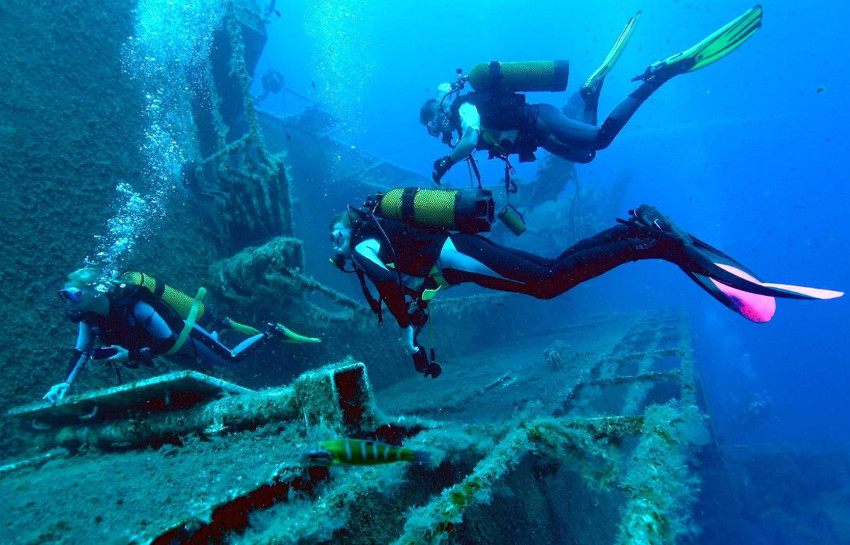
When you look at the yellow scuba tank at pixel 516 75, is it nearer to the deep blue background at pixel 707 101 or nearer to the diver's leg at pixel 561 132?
the diver's leg at pixel 561 132

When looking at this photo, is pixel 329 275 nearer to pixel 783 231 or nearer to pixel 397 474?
pixel 397 474

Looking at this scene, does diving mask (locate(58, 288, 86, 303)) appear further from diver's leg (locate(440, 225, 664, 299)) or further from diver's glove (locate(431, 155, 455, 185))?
diver's glove (locate(431, 155, 455, 185))

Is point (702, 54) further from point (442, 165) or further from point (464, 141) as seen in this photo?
point (442, 165)

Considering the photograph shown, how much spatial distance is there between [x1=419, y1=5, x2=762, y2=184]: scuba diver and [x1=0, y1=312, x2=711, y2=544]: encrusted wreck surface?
10.5 feet

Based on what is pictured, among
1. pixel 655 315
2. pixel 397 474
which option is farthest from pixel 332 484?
pixel 655 315

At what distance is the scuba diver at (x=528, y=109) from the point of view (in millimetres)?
4867

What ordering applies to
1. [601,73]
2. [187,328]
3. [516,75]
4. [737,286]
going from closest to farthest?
[737,286]
[187,328]
[516,75]
[601,73]

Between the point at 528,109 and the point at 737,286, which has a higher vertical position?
the point at 528,109

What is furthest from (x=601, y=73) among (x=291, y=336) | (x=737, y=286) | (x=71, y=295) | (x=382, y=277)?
(x=71, y=295)

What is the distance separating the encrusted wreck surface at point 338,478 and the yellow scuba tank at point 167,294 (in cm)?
166

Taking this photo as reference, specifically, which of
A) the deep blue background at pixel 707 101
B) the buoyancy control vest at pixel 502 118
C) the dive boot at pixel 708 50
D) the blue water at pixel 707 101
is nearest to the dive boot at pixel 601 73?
the dive boot at pixel 708 50

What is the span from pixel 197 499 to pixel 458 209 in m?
2.43

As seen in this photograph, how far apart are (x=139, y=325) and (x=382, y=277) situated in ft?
9.91

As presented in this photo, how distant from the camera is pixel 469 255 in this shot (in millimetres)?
3520
